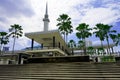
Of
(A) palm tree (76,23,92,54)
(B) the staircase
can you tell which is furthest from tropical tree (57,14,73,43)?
(B) the staircase

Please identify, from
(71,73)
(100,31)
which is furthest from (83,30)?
(71,73)

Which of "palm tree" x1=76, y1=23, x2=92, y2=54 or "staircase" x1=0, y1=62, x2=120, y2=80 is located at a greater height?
"palm tree" x1=76, y1=23, x2=92, y2=54

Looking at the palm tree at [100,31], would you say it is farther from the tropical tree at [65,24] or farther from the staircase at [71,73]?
the staircase at [71,73]

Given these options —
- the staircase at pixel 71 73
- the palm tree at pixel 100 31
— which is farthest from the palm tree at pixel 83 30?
the staircase at pixel 71 73

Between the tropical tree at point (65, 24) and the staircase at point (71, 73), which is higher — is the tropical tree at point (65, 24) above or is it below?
above

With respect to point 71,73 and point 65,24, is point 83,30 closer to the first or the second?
point 65,24

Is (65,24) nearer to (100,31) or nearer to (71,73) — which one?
(100,31)

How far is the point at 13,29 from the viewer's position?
42281 mm

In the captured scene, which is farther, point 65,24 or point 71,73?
point 65,24

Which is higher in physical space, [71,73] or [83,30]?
[83,30]

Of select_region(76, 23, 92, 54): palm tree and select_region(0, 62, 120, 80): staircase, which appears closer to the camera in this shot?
select_region(0, 62, 120, 80): staircase

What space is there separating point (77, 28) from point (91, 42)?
794 inches

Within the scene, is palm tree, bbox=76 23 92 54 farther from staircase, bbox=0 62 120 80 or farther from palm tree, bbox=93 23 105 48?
staircase, bbox=0 62 120 80

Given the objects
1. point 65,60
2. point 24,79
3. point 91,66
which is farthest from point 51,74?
point 65,60
